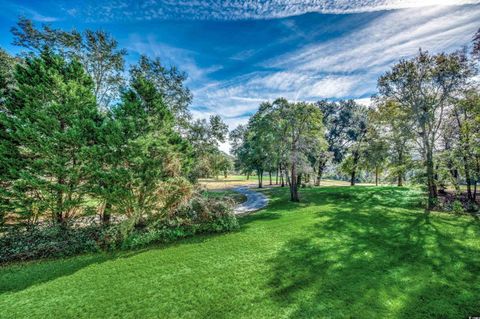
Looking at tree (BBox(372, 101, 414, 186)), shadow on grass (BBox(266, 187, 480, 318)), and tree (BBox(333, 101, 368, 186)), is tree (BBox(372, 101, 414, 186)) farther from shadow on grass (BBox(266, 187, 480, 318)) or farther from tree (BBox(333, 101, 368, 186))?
tree (BBox(333, 101, 368, 186))

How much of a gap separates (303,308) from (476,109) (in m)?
17.3

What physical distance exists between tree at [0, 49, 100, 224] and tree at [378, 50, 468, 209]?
1940cm

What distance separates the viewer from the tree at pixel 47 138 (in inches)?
303

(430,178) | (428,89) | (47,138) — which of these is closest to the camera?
(47,138)

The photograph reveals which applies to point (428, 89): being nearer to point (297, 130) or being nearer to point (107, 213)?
point (297, 130)

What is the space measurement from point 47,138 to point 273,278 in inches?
407

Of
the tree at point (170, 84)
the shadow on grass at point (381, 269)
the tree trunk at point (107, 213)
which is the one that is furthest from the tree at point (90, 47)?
the shadow on grass at point (381, 269)

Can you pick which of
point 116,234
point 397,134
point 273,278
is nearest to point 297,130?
point 397,134

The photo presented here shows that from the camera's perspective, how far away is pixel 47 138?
7.76 meters

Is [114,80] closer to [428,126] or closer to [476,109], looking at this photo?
[428,126]

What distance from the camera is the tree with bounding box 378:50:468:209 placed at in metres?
12.1

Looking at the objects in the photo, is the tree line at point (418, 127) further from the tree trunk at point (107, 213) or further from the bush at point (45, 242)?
the bush at point (45, 242)

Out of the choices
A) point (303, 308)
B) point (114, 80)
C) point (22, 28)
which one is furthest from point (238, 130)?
point (303, 308)

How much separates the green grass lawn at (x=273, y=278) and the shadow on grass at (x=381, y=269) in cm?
3
